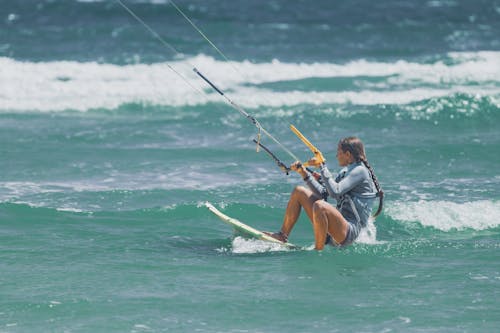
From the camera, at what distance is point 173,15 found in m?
32.2

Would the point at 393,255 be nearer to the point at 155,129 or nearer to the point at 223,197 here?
the point at 223,197

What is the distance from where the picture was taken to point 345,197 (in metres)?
9.05

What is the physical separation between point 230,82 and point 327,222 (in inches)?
602

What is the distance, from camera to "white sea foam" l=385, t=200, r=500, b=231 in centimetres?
1089

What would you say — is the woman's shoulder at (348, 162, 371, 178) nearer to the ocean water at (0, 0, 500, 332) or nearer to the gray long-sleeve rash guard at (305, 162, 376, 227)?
the gray long-sleeve rash guard at (305, 162, 376, 227)

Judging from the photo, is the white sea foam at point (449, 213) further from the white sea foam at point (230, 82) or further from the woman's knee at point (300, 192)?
the white sea foam at point (230, 82)

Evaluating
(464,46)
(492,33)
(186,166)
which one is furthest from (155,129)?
(492,33)

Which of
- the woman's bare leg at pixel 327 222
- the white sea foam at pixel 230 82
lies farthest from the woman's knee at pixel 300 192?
the white sea foam at pixel 230 82

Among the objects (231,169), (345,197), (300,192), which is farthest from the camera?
(231,169)

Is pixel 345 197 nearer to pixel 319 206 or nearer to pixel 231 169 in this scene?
pixel 319 206

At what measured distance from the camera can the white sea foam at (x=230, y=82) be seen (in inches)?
835

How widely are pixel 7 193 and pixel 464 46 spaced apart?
65.8 ft

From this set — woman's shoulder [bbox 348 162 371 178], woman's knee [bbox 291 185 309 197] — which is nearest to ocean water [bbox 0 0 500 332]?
woman's knee [bbox 291 185 309 197]

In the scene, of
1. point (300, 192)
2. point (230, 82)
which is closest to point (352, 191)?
point (300, 192)
